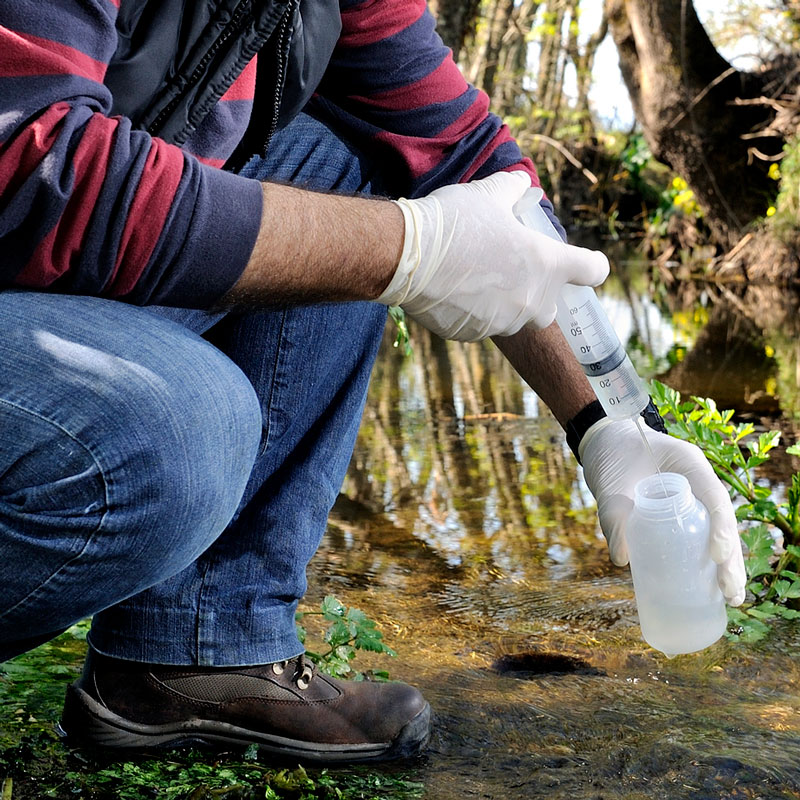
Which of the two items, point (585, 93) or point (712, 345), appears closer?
point (712, 345)

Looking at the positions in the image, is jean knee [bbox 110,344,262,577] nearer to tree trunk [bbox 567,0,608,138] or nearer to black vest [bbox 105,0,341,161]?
black vest [bbox 105,0,341,161]

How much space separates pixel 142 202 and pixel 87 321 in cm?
17

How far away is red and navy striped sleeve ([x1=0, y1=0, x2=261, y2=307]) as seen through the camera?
4.09ft

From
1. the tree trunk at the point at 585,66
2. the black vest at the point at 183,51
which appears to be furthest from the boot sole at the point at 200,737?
the tree trunk at the point at 585,66

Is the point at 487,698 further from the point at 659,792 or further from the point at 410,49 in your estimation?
the point at 410,49

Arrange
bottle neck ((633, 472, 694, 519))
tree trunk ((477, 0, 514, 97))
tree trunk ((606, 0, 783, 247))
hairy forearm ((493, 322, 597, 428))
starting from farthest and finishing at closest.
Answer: tree trunk ((477, 0, 514, 97)), tree trunk ((606, 0, 783, 247)), hairy forearm ((493, 322, 597, 428)), bottle neck ((633, 472, 694, 519))

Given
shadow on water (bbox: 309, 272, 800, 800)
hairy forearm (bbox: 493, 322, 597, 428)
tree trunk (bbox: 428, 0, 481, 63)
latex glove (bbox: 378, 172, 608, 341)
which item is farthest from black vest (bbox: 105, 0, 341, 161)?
tree trunk (bbox: 428, 0, 481, 63)

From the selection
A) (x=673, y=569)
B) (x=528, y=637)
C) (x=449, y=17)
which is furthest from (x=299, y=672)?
(x=449, y=17)

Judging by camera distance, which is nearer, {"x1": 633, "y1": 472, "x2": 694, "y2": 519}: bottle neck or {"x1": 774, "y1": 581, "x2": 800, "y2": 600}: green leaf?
{"x1": 633, "y1": 472, "x2": 694, "y2": 519}: bottle neck

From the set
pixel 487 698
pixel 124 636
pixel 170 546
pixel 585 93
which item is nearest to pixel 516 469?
pixel 487 698

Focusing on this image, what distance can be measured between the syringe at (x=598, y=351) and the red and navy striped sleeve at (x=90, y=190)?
25.8 inches

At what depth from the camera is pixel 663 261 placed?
444 inches

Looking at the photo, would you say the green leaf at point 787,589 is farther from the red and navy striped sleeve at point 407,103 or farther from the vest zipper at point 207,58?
the vest zipper at point 207,58

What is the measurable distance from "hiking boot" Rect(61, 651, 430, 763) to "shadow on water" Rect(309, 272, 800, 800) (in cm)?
9
